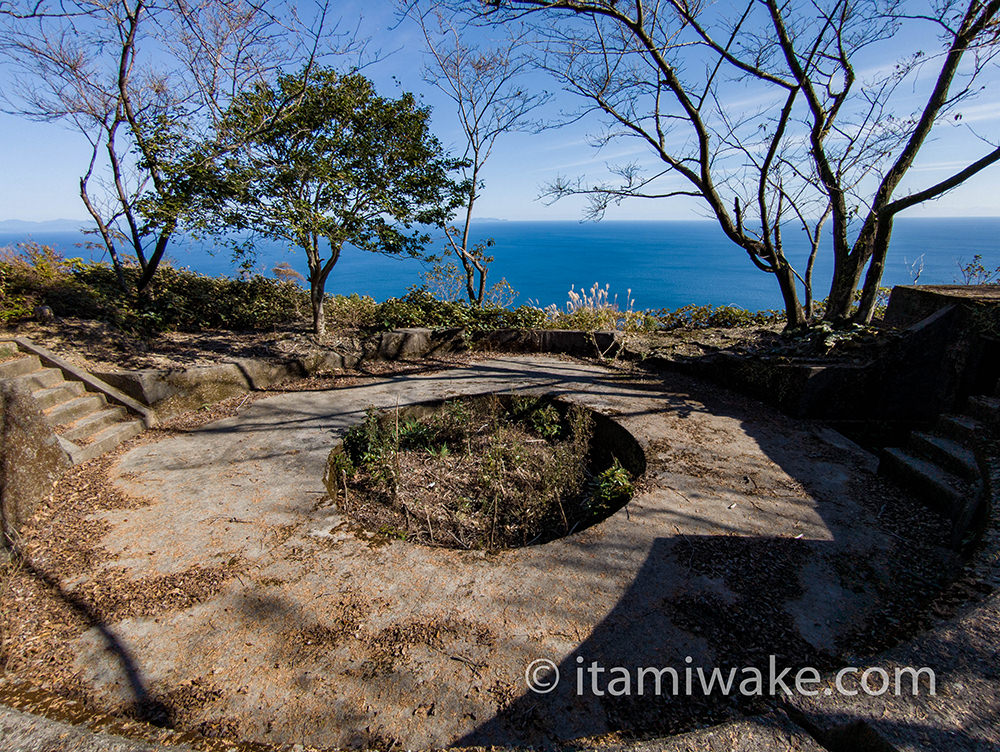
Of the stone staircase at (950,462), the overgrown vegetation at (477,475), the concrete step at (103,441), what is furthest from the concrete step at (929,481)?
the concrete step at (103,441)

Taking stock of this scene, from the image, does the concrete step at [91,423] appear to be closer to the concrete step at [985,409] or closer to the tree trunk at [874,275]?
the concrete step at [985,409]

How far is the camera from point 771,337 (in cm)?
624

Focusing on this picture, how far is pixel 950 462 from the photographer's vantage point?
3201 mm

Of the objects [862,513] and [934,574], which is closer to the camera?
[934,574]

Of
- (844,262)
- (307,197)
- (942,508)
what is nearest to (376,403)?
(307,197)

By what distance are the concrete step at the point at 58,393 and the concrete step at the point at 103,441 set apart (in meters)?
0.57

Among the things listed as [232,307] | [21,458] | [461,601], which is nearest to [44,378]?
[21,458]

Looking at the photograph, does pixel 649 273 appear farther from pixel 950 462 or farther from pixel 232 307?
pixel 950 462

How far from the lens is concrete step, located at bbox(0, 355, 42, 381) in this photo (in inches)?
169

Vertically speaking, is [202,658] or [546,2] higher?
[546,2]

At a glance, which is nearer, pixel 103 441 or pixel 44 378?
pixel 103 441

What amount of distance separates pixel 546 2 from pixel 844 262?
5237 millimetres

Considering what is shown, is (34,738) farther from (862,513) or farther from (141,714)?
(862,513)

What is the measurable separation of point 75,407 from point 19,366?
0.87 meters
